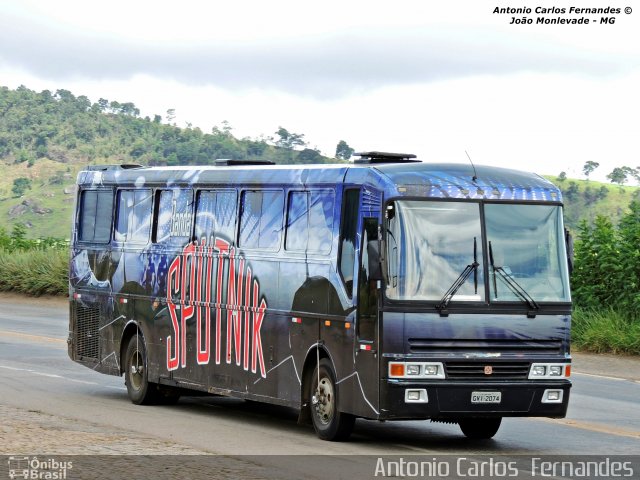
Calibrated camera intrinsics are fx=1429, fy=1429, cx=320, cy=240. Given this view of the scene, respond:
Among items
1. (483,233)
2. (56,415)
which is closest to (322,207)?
(483,233)

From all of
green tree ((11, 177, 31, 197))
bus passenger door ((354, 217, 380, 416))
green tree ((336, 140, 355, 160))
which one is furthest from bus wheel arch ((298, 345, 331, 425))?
green tree ((11, 177, 31, 197))

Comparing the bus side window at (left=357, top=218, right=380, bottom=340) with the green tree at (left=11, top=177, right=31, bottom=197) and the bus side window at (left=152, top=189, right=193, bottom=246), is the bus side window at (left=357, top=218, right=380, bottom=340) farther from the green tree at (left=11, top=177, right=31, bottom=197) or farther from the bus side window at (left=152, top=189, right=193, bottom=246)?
the green tree at (left=11, top=177, right=31, bottom=197)

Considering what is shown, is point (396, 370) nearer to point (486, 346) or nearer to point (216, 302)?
point (486, 346)

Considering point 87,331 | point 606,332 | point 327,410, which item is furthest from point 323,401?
point 606,332

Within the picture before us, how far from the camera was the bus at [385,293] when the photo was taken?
1388cm

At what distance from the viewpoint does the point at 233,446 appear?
13.9 meters

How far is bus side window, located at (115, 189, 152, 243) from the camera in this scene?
19.4 meters

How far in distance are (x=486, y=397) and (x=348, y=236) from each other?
2.16 meters

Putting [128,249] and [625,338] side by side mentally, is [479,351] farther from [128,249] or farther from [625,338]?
[625,338]

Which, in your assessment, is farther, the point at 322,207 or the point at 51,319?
the point at 51,319

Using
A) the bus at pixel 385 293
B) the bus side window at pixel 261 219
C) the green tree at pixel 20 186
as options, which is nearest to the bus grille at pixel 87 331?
the bus at pixel 385 293

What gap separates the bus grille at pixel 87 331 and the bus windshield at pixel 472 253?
755cm

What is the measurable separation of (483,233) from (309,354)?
7.78 feet

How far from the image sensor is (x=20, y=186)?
15175 cm
